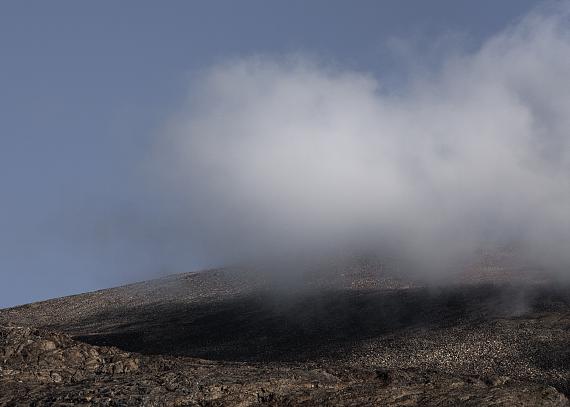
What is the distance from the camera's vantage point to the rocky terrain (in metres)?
42.9

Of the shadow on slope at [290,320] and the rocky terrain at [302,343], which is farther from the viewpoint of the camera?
the shadow on slope at [290,320]

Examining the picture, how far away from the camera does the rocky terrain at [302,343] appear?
42.9 meters

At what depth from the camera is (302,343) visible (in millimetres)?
64688

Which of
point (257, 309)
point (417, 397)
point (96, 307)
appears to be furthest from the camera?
point (96, 307)

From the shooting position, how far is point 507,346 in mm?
56250

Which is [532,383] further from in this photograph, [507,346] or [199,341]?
[199,341]

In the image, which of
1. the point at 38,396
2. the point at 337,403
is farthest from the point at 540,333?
the point at 38,396

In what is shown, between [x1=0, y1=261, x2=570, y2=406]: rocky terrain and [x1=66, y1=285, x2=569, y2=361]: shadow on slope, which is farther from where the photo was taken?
[x1=66, y1=285, x2=569, y2=361]: shadow on slope

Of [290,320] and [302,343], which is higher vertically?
[290,320]

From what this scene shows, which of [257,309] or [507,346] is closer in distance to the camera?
[507,346]

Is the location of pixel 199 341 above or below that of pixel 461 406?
above

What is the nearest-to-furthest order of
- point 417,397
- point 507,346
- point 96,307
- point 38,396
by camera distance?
point 38,396, point 417,397, point 507,346, point 96,307

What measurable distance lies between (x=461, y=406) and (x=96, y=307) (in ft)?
209

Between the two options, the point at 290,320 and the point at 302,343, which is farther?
the point at 290,320
